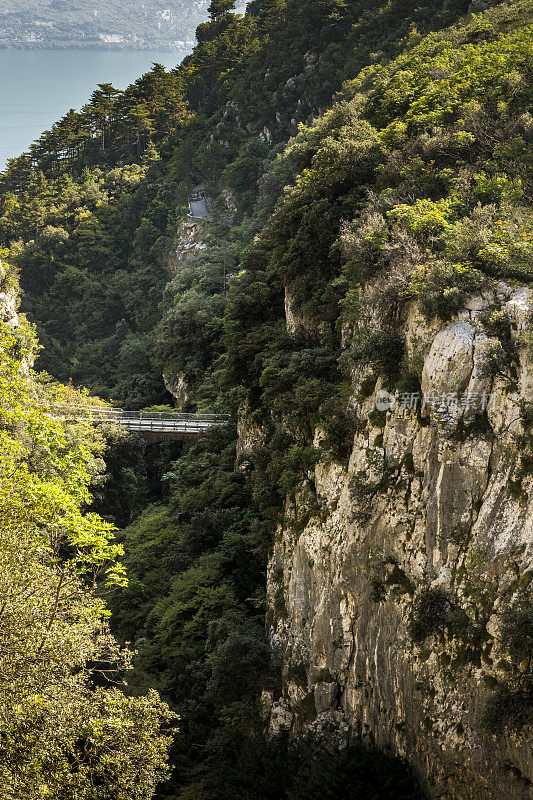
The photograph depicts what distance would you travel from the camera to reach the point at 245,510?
21250 millimetres

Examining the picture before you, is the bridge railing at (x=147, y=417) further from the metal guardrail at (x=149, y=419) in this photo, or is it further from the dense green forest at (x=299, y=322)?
the dense green forest at (x=299, y=322)

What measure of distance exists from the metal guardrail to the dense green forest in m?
1.62

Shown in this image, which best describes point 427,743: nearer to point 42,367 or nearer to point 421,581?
point 421,581

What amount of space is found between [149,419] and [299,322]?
14648mm

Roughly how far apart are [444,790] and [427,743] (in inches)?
28.7

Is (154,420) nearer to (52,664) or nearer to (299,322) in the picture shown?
(299,322)

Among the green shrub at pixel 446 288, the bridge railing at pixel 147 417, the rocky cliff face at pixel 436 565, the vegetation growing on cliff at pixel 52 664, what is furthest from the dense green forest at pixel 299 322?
the vegetation growing on cliff at pixel 52 664

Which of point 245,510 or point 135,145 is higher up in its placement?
point 135,145

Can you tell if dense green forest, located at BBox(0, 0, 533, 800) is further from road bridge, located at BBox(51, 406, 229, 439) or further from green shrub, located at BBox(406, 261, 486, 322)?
road bridge, located at BBox(51, 406, 229, 439)

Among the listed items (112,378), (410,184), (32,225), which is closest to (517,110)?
(410,184)

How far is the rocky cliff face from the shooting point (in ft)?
34.1

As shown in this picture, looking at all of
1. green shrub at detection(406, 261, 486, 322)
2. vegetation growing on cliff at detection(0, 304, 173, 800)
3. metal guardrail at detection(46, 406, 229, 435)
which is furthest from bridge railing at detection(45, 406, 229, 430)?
green shrub at detection(406, 261, 486, 322)

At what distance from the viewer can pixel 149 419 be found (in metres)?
32.4

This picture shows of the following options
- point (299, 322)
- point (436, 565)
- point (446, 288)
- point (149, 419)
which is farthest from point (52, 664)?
point (149, 419)
